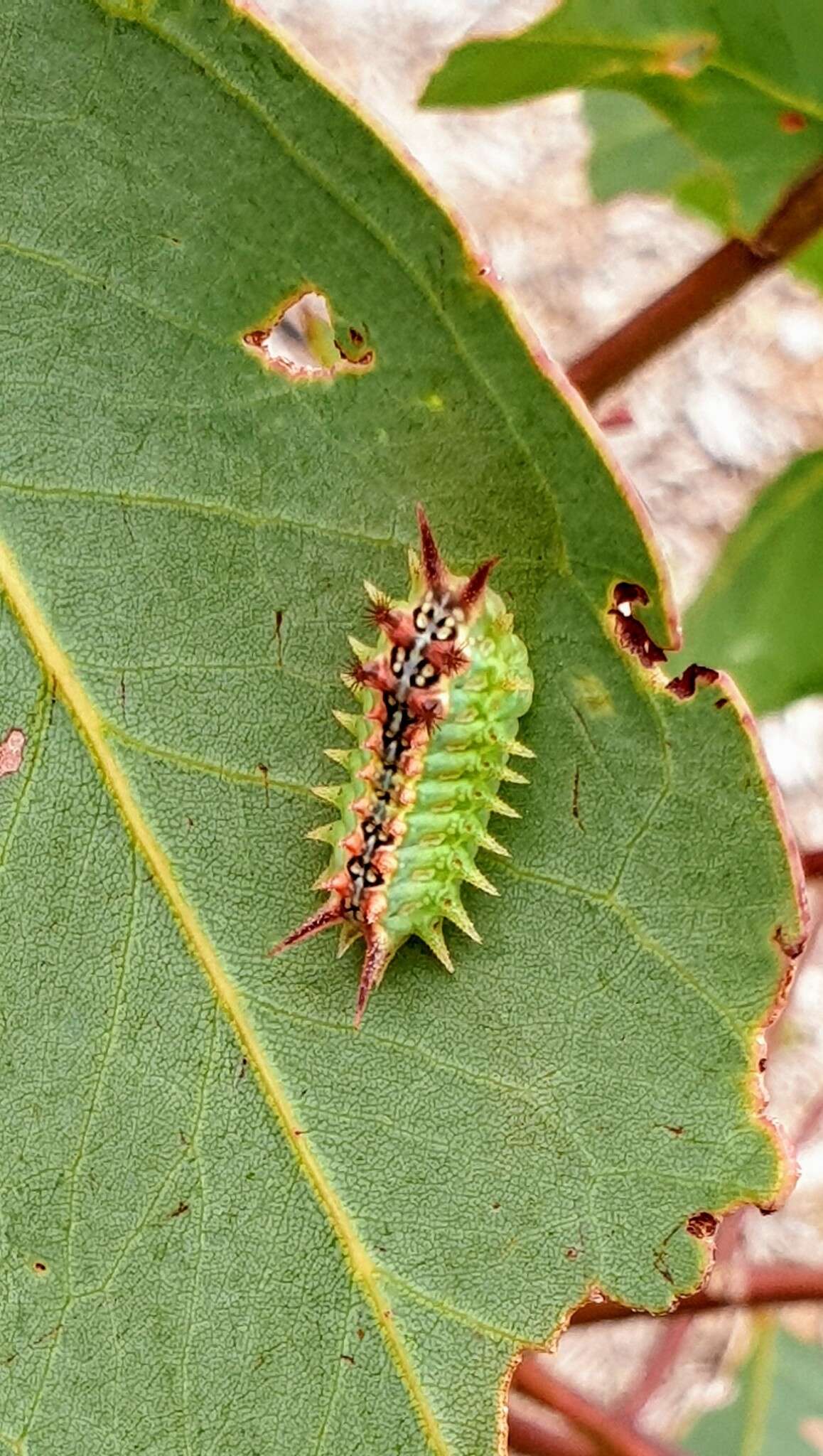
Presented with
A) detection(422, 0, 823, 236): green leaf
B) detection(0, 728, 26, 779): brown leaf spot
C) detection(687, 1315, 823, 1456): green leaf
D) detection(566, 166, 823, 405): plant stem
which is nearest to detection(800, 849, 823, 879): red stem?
detection(566, 166, 823, 405): plant stem

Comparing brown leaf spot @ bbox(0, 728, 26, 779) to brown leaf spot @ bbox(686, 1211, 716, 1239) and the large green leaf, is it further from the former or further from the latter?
brown leaf spot @ bbox(686, 1211, 716, 1239)

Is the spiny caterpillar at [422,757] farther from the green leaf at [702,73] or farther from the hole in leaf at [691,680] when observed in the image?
the green leaf at [702,73]

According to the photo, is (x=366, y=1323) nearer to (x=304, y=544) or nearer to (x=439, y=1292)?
(x=439, y=1292)

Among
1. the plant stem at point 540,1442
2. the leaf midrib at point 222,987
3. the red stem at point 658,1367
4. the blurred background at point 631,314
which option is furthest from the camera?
the blurred background at point 631,314

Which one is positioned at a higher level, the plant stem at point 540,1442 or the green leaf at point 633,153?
the green leaf at point 633,153

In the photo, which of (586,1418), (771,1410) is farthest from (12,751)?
(771,1410)

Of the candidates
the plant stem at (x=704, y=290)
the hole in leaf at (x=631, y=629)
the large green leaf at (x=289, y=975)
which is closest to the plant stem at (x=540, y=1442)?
the large green leaf at (x=289, y=975)

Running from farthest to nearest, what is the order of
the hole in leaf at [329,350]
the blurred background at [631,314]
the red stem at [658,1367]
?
the blurred background at [631,314] → the red stem at [658,1367] → the hole in leaf at [329,350]
